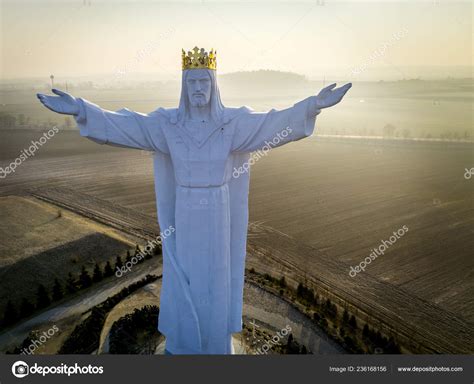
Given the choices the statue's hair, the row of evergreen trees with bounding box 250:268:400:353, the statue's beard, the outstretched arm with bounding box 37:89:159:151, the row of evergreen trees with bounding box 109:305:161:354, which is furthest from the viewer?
the row of evergreen trees with bounding box 250:268:400:353

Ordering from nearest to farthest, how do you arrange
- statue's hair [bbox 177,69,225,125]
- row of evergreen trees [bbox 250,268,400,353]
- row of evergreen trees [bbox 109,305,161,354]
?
statue's hair [bbox 177,69,225,125], row of evergreen trees [bbox 109,305,161,354], row of evergreen trees [bbox 250,268,400,353]

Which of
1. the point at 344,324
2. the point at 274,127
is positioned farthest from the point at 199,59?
the point at 344,324

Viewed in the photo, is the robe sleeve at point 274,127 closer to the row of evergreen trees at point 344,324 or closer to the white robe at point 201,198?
the white robe at point 201,198

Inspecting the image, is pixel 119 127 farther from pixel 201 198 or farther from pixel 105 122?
pixel 201 198

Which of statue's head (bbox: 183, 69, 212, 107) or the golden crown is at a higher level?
the golden crown

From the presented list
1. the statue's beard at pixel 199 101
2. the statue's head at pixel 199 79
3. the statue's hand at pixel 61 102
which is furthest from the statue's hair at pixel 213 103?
the statue's hand at pixel 61 102

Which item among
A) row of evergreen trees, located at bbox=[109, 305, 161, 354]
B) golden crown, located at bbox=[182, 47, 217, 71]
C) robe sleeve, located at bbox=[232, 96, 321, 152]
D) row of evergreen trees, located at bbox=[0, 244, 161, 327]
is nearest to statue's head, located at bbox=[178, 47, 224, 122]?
golden crown, located at bbox=[182, 47, 217, 71]

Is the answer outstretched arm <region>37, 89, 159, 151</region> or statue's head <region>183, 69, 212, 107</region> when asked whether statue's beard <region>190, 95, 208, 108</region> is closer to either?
statue's head <region>183, 69, 212, 107</region>
